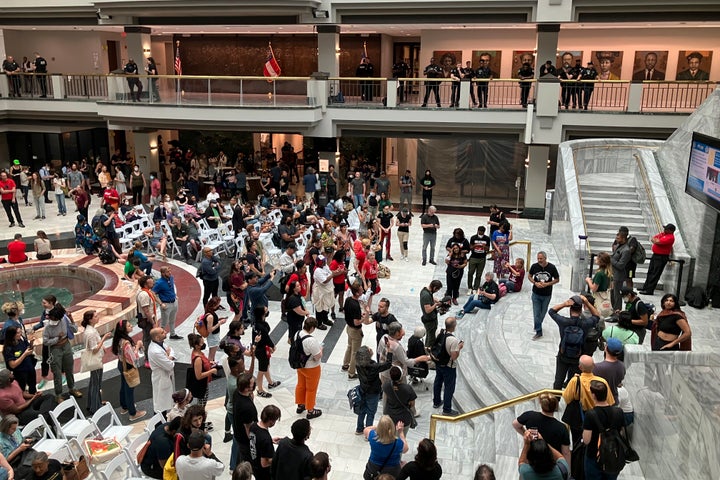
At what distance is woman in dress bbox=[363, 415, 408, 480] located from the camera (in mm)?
6508

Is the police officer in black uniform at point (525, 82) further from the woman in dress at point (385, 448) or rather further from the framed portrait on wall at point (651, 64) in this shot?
the woman in dress at point (385, 448)

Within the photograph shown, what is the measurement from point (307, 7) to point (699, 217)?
14.0 metres

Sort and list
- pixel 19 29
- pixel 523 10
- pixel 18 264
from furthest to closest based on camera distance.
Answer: pixel 19 29, pixel 523 10, pixel 18 264

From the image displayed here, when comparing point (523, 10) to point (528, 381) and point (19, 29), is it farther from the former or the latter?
point (19, 29)

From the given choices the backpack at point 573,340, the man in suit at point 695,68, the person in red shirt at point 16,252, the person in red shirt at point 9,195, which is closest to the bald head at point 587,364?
the backpack at point 573,340

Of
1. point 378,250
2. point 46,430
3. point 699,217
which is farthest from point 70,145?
point 699,217

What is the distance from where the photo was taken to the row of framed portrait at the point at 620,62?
23359 mm

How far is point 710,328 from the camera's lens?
11211 millimetres

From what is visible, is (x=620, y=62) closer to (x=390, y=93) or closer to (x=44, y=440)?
(x=390, y=93)

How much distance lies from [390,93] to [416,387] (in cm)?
1364

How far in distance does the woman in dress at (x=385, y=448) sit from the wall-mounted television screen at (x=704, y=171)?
789 centimetres

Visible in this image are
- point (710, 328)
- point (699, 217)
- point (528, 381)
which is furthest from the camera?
point (699, 217)

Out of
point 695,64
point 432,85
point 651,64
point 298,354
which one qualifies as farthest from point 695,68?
point 298,354

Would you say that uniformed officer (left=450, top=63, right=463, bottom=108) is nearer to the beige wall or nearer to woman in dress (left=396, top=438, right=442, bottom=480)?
the beige wall
